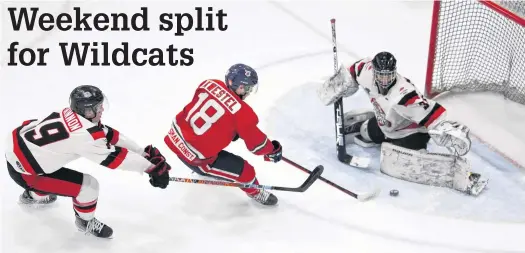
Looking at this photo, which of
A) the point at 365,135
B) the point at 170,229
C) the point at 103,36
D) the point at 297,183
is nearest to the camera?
the point at 170,229

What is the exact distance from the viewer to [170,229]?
3.66m

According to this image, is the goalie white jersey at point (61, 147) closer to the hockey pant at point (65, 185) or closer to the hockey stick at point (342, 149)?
the hockey pant at point (65, 185)

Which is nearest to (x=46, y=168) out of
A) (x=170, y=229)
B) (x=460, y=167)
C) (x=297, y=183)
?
(x=170, y=229)

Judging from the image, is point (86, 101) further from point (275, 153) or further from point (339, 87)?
point (339, 87)

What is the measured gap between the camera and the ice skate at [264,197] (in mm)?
3776

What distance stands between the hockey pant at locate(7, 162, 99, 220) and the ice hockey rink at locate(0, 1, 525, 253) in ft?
0.76

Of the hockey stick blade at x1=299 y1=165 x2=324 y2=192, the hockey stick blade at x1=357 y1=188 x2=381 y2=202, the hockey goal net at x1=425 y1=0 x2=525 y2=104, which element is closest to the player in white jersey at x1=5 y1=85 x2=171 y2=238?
the hockey stick blade at x1=299 y1=165 x2=324 y2=192

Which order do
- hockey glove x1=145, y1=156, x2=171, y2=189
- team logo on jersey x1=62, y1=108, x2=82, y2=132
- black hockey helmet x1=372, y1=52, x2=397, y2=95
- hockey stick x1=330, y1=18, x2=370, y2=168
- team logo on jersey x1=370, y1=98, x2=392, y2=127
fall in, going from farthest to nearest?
hockey stick x1=330, y1=18, x2=370, y2=168 < team logo on jersey x1=370, y1=98, x2=392, y2=127 < black hockey helmet x1=372, y1=52, x2=397, y2=95 < hockey glove x1=145, y1=156, x2=171, y2=189 < team logo on jersey x1=62, y1=108, x2=82, y2=132

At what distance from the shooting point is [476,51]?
455 cm

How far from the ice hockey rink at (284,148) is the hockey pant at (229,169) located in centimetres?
18

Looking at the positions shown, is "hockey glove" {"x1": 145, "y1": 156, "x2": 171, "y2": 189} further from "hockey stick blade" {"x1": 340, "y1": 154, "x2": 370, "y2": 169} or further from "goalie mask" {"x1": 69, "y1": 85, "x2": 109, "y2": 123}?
"hockey stick blade" {"x1": 340, "y1": 154, "x2": 370, "y2": 169}

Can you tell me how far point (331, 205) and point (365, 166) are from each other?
0.38m

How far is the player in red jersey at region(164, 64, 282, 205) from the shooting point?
11.5 feet

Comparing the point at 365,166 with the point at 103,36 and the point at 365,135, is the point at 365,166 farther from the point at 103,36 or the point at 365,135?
the point at 103,36
